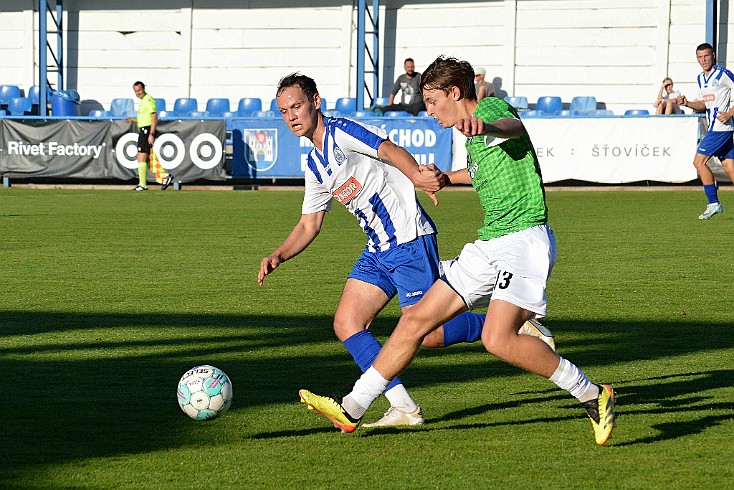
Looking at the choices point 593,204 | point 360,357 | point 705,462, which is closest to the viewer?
point 705,462

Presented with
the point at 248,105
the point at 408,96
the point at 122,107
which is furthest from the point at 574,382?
the point at 122,107

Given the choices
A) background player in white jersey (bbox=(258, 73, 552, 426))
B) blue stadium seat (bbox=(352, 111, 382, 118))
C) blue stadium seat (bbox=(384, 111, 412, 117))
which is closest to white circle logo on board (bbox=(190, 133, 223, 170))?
blue stadium seat (bbox=(352, 111, 382, 118))

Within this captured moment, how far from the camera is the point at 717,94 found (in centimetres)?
1664

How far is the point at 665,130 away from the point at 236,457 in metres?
20.0

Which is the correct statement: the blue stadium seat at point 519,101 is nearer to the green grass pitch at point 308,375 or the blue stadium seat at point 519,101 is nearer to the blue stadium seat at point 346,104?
the blue stadium seat at point 346,104

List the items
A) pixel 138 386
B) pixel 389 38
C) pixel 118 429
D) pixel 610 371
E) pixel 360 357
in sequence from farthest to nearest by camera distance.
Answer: pixel 389 38 → pixel 610 371 → pixel 138 386 → pixel 360 357 → pixel 118 429

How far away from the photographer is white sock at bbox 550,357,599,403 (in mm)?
5176

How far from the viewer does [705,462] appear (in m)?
4.82

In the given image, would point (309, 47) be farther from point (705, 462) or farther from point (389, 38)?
point (705, 462)

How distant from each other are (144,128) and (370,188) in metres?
19.3

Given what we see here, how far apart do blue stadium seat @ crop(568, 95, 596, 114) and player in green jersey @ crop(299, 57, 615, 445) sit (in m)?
25.5

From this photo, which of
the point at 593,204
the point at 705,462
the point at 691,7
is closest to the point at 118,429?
the point at 705,462

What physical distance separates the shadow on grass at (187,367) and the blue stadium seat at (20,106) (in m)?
24.0

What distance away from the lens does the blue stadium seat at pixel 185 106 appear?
32.0 metres
